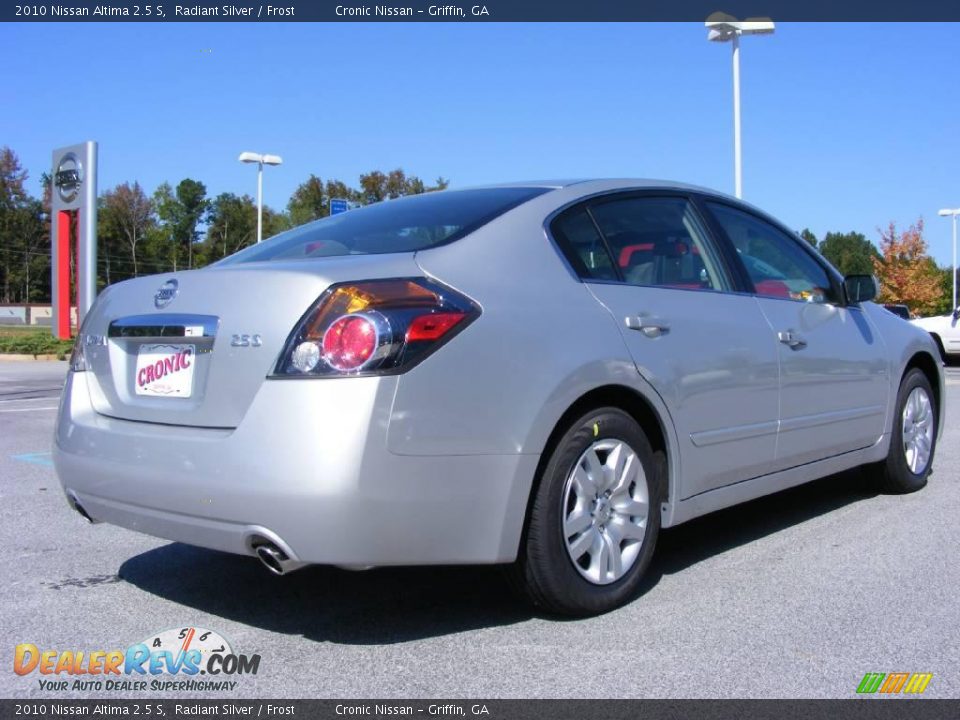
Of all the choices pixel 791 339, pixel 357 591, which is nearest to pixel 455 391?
pixel 357 591

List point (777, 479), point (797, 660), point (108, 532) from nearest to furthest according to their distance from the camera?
point (797, 660)
point (777, 479)
point (108, 532)

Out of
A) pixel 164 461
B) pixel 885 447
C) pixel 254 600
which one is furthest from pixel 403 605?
pixel 885 447

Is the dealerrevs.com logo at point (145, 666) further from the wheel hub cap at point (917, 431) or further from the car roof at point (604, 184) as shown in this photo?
the wheel hub cap at point (917, 431)

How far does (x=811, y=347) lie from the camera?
4.37 metres

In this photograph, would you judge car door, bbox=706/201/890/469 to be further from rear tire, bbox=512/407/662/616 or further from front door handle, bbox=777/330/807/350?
rear tire, bbox=512/407/662/616

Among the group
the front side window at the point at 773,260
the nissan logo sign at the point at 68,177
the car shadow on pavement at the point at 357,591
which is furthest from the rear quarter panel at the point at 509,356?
the nissan logo sign at the point at 68,177

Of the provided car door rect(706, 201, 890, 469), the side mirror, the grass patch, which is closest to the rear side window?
car door rect(706, 201, 890, 469)

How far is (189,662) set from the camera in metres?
2.94

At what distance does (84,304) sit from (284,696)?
21746mm

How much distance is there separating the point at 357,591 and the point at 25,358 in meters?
22.0

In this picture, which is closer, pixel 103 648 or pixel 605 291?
pixel 103 648

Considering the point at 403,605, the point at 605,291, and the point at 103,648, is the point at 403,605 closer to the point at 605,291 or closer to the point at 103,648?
the point at 103,648

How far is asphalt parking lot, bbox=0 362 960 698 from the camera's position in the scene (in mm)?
2766

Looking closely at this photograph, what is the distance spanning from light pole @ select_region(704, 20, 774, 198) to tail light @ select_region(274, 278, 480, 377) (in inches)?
660
